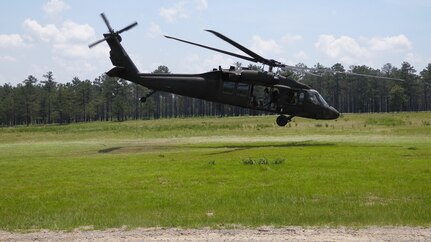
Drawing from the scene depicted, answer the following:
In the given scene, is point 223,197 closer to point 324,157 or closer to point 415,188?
point 415,188

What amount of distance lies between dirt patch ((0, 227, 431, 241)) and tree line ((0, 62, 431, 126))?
112304mm

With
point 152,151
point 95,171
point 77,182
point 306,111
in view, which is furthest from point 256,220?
point 306,111

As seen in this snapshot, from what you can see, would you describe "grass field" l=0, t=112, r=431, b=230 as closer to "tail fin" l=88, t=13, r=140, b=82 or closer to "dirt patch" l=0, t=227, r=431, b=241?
"dirt patch" l=0, t=227, r=431, b=241

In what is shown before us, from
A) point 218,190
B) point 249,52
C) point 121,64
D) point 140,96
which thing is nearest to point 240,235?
point 218,190

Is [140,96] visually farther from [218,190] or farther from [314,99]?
[218,190]

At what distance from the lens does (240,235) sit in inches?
427

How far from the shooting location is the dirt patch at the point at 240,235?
1046 cm

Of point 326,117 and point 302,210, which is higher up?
point 326,117

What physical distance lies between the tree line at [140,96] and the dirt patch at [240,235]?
368ft

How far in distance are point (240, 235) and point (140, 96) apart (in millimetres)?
132249

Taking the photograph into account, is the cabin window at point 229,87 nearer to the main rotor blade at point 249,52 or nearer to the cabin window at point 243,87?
the cabin window at point 243,87

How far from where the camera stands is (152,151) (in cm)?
2897

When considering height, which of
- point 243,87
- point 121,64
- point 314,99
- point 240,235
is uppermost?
point 121,64

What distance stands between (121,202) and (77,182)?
3.81 meters
